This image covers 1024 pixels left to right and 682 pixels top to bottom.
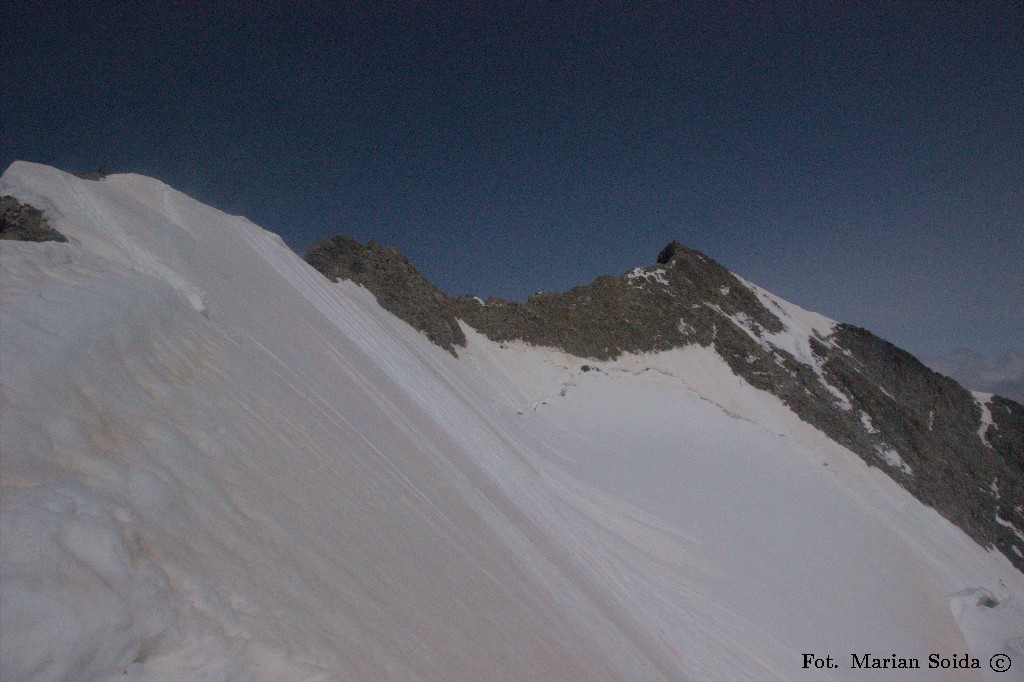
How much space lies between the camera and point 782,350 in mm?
29953

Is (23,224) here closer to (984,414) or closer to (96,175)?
(96,175)

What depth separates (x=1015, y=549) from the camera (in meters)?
24.7

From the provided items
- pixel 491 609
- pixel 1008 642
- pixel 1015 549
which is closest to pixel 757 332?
pixel 1015 549

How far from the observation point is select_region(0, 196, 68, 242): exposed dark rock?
4.36 metres

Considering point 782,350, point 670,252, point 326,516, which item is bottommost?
point 326,516

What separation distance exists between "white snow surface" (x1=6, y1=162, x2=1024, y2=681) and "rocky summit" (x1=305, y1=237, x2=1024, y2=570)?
4586 millimetres

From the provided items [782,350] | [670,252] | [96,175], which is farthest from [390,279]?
[670,252]

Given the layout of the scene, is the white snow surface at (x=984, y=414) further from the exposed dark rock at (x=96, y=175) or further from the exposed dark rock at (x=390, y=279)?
the exposed dark rock at (x=96, y=175)

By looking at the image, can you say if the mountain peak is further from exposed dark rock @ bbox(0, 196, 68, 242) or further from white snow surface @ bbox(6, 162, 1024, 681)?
exposed dark rock @ bbox(0, 196, 68, 242)

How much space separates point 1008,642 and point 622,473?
468 inches

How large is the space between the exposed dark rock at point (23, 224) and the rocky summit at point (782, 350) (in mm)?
11679

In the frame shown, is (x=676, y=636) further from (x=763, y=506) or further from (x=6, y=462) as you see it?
(x=6, y=462)

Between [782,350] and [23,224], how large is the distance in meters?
33.5

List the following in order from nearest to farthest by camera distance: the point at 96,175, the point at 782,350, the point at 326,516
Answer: the point at 326,516, the point at 96,175, the point at 782,350
